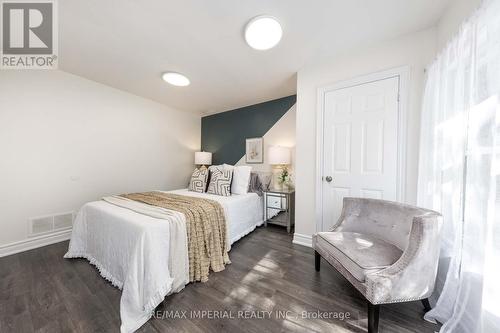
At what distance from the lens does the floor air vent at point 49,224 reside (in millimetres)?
2348

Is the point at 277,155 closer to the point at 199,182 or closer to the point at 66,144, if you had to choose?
the point at 199,182

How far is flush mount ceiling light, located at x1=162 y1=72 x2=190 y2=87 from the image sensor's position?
2.59 metres

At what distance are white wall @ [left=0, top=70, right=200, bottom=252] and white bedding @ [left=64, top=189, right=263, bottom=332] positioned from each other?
939 millimetres

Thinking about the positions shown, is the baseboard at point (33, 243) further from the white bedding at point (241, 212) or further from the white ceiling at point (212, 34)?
the white ceiling at point (212, 34)

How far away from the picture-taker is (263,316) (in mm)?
1317

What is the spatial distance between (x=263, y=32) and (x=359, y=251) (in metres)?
2.15

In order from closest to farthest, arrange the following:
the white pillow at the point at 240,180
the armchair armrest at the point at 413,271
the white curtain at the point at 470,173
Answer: the white curtain at the point at 470,173 < the armchair armrest at the point at 413,271 < the white pillow at the point at 240,180

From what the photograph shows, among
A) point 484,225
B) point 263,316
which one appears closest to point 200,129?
point 263,316

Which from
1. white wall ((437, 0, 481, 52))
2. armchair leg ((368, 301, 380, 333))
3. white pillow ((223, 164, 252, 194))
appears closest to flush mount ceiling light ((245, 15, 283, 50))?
white wall ((437, 0, 481, 52))

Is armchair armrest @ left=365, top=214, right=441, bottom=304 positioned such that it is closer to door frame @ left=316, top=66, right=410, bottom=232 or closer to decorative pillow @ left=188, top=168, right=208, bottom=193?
door frame @ left=316, top=66, right=410, bottom=232

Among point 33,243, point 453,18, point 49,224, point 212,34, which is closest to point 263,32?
point 212,34

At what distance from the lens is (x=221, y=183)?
2.90 m

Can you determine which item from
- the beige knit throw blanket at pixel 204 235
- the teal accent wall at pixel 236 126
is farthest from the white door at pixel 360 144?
the beige knit throw blanket at pixel 204 235

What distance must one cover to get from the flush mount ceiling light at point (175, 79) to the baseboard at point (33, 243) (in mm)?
2671
